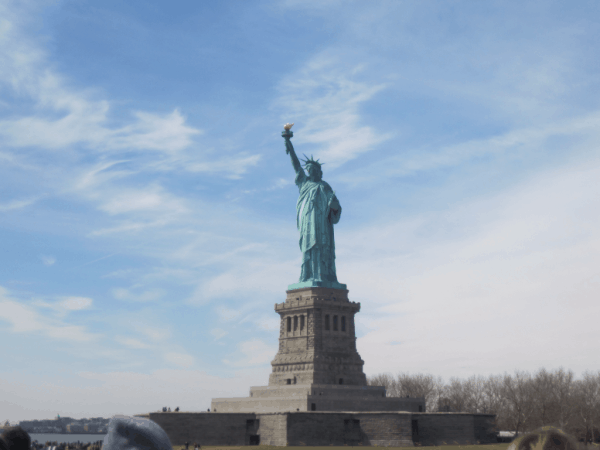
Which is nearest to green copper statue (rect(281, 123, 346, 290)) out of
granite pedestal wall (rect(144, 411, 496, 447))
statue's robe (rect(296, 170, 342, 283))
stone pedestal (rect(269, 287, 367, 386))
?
statue's robe (rect(296, 170, 342, 283))

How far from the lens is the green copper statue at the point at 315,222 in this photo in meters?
60.0

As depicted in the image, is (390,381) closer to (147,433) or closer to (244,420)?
(244,420)

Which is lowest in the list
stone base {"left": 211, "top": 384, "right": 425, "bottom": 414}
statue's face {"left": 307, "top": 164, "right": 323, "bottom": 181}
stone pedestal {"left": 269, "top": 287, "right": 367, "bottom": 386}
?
stone base {"left": 211, "top": 384, "right": 425, "bottom": 414}

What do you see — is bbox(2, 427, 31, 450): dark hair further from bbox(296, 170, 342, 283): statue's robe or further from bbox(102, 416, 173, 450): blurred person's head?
bbox(296, 170, 342, 283): statue's robe

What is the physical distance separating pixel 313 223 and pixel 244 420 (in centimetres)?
1949

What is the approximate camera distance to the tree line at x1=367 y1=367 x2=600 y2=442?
6606 cm

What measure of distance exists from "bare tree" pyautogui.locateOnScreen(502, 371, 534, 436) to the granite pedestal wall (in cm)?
1294

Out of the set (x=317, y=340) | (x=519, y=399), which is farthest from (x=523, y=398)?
(x=317, y=340)

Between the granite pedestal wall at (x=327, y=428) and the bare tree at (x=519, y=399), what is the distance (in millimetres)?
12936

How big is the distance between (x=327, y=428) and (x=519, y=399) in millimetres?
33873

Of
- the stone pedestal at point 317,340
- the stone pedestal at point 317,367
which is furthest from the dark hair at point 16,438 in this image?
the stone pedestal at point 317,340

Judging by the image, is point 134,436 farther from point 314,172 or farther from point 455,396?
point 455,396

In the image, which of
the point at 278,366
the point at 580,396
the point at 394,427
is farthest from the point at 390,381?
the point at 394,427

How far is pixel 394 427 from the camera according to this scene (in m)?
48.2
